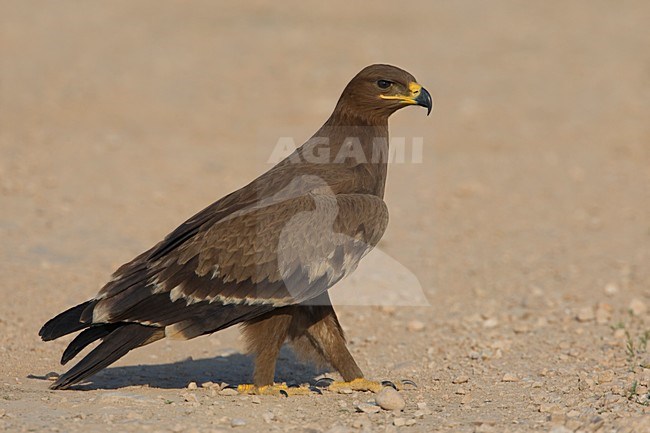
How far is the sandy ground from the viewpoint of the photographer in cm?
672

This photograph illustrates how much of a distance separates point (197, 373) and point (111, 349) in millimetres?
1300

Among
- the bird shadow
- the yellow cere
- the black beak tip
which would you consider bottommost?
the bird shadow

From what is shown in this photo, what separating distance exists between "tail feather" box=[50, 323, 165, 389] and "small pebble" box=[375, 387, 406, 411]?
1496 millimetres

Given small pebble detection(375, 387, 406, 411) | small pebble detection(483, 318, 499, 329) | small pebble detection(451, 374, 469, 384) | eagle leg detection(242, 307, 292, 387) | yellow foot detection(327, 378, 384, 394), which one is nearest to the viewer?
small pebble detection(375, 387, 406, 411)

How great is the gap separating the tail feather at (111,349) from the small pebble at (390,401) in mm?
1496

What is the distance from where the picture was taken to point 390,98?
7.41 m

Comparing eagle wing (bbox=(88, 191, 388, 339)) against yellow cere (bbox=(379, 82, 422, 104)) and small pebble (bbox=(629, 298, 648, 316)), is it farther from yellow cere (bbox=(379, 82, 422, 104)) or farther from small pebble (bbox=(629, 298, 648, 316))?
small pebble (bbox=(629, 298, 648, 316))

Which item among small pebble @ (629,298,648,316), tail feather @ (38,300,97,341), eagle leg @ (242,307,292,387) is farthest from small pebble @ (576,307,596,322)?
tail feather @ (38,300,97,341)

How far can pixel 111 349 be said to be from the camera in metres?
6.67

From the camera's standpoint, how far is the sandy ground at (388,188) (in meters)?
6.72

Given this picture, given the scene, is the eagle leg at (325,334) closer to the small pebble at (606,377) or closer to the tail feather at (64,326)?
the tail feather at (64,326)

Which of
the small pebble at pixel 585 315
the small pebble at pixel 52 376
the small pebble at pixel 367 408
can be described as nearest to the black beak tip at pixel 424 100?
the small pebble at pixel 367 408

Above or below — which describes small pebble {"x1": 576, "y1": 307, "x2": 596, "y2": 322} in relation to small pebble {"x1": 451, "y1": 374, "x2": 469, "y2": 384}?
above

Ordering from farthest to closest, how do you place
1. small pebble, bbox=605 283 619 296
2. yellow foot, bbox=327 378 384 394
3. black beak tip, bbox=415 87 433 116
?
small pebble, bbox=605 283 619 296, black beak tip, bbox=415 87 433 116, yellow foot, bbox=327 378 384 394
